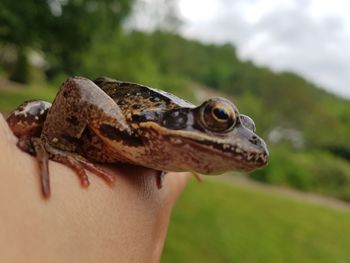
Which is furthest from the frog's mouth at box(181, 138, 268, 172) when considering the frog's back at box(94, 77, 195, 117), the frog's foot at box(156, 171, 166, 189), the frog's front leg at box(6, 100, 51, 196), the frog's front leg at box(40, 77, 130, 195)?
the frog's front leg at box(6, 100, 51, 196)

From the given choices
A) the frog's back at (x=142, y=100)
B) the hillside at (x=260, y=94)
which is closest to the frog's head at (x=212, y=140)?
the frog's back at (x=142, y=100)

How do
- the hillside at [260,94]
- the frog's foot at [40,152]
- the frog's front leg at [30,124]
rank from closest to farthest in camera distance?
1. the frog's foot at [40,152]
2. the frog's front leg at [30,124]
3. the hillside at [260,94]

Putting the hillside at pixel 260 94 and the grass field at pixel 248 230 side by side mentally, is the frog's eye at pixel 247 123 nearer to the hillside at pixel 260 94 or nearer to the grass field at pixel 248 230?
the grass field at pixel 248 230

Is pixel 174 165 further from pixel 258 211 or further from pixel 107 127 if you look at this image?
pixel 258 211

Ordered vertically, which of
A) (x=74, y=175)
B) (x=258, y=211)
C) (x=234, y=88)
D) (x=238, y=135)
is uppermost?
(x=234, y=88)

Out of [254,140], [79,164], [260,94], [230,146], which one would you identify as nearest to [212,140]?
[230,146]

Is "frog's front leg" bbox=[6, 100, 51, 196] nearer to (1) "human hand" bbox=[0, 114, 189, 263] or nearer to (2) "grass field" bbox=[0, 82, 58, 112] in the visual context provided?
(1) "human hand" bbox=[0, 114, 189, 263]

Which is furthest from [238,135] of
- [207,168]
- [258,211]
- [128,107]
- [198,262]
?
[258,211]
